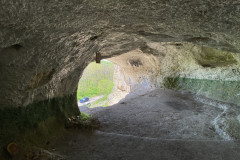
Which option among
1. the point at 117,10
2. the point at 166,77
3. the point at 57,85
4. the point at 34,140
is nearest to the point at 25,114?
the point at 34,140

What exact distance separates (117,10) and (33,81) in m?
1.94

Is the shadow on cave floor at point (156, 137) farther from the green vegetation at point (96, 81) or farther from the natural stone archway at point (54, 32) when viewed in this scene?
the green vegetation at point (96, 81)

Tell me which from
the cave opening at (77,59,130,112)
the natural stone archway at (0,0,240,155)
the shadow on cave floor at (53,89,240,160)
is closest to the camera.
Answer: the natural stone archway at (0,0,240,155)

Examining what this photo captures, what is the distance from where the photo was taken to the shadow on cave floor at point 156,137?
2.84m

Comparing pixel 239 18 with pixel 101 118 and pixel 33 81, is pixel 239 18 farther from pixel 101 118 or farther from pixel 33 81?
pixel 101 118

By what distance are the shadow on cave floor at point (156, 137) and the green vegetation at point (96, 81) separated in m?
21.3

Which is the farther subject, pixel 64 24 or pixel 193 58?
pixel 193 58

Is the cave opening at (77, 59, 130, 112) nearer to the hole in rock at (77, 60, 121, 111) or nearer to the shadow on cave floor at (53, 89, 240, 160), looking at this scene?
the hole in rock at (77, 60, 121, 111)

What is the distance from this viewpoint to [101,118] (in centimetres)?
553

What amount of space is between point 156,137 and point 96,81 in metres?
25.4

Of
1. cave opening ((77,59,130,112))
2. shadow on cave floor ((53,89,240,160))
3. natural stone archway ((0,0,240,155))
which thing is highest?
natural stone archway ((0,0,240,155))

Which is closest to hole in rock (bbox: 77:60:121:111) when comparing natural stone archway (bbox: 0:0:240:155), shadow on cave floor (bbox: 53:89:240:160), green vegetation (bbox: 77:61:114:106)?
green vegetation (bbox: 77:61:114:106)

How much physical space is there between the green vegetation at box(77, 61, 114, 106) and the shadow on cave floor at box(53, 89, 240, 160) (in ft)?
69.7

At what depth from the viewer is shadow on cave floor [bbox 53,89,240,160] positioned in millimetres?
2838
